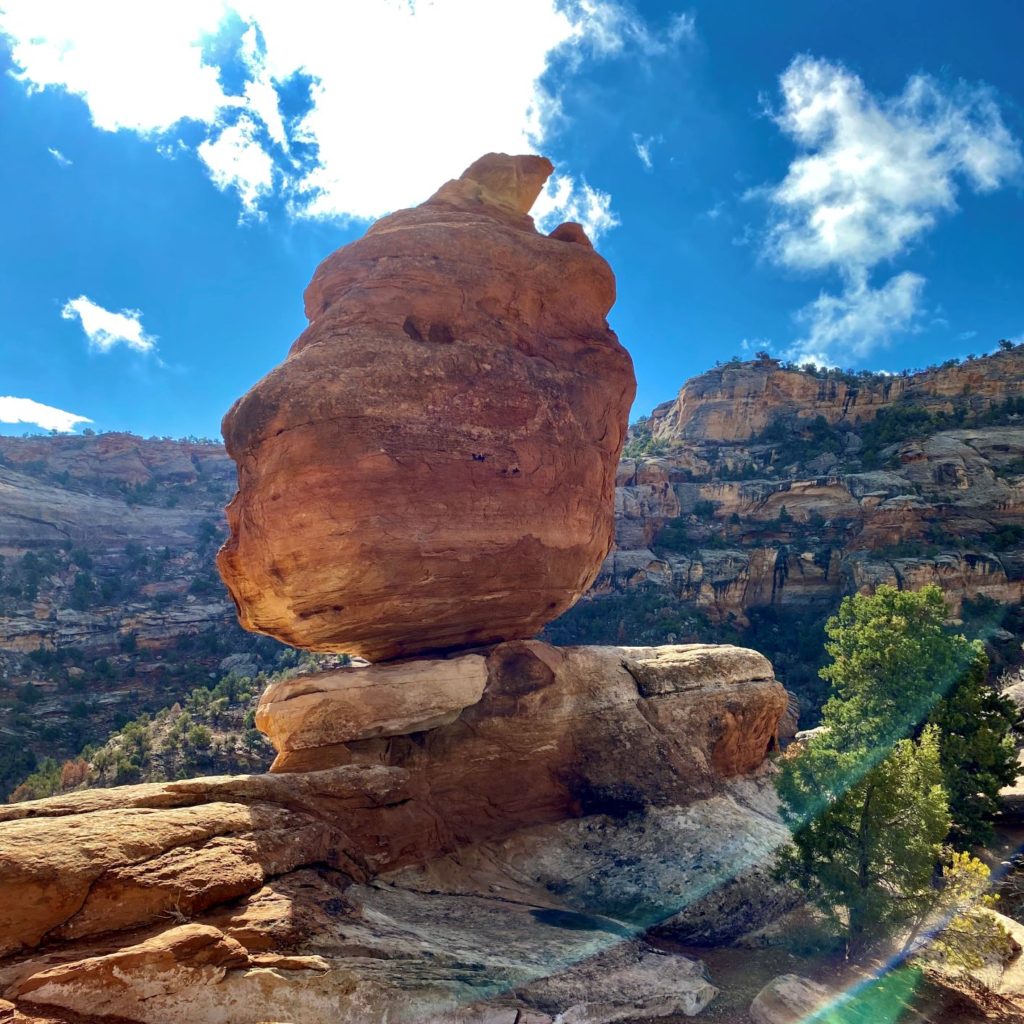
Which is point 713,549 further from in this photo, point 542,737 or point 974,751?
point 542,737

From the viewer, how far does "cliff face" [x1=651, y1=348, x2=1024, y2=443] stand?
9362 cm

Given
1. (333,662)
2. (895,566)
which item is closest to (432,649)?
(333,662)

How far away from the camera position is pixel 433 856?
14031 millimetres

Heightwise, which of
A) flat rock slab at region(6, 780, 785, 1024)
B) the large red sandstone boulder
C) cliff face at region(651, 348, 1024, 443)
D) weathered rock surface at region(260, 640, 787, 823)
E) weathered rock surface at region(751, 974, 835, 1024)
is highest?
cliff face at region(651, 348, 1024, 443)

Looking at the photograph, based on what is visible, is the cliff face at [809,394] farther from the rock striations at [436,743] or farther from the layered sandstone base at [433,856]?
the layered sandstone base at [433,856]

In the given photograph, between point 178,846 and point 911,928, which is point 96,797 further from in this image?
point 911,928

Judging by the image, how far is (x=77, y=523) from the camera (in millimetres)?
107062

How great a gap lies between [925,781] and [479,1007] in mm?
10275

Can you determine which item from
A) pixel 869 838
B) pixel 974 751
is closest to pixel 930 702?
pixel 974 751

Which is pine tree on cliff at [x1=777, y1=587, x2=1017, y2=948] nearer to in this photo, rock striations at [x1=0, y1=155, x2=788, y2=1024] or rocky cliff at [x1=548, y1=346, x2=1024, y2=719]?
rock striations at [x1=0, y1=155, x2=788, y2=1024]

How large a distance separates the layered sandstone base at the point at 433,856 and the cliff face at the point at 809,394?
93.8 meters

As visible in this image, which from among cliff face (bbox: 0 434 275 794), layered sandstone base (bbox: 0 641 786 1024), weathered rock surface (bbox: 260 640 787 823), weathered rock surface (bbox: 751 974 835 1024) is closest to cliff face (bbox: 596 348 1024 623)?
cliff face (bbox: 0 434 275 794)

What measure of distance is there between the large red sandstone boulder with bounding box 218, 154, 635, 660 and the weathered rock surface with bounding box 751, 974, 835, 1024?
9.10 meters

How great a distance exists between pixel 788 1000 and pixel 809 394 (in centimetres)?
10715
